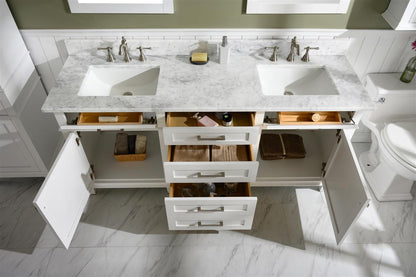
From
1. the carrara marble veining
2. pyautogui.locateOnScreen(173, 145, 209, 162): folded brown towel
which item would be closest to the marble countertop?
the carrara marble veining

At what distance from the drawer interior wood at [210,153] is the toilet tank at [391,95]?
3.25 feet

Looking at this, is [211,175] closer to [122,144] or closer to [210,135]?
[210,135]

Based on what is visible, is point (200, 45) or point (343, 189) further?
point (200, 45)

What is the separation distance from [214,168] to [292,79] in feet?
2.57

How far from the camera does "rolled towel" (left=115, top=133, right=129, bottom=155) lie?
228 cm

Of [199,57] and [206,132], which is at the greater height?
[199,57]

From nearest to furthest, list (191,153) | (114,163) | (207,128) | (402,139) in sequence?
1. (207,128)
2. (191,153)
3. (402,139)
4. (114,163)

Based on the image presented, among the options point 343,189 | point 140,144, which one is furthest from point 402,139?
point 140,144

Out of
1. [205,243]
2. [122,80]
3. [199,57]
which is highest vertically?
[199,57]

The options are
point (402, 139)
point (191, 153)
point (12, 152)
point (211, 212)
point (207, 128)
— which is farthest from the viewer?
point (12, 152)

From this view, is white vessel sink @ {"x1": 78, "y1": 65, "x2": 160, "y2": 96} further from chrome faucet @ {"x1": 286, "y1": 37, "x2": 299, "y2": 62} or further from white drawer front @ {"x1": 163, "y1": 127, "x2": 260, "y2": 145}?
chrome faucet @ {"x1": 286, "y1": 37, "x2": 299, "y2": 62}

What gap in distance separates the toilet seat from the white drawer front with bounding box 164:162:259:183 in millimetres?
892

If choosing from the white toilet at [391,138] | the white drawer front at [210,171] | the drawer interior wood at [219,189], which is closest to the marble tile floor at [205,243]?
the white toilet at [391,138]

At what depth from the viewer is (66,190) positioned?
1777 millimetres
